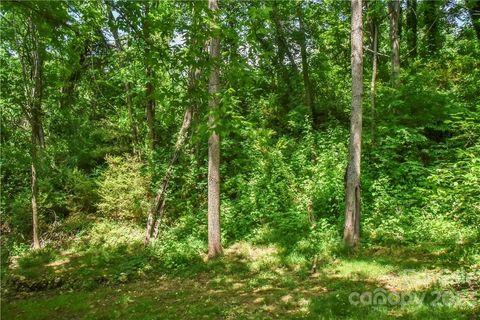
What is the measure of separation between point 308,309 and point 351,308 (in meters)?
0.69

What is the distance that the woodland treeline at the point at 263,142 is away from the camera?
776 centimetres

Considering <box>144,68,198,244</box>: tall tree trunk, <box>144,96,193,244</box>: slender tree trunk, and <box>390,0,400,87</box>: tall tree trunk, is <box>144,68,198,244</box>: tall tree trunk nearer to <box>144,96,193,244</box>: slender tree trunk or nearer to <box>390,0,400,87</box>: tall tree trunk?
<box>144,96,193,244</box>: slender tree trunk

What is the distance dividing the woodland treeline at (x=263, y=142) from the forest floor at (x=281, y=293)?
2.66 ft

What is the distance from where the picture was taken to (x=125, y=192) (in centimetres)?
1317

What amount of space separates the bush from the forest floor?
158 inches

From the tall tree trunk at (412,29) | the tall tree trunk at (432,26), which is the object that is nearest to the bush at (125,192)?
the tall tree trunk at (412,29)

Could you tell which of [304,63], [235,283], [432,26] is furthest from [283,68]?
[235,283]

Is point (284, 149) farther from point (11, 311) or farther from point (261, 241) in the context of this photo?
point (11, 311)

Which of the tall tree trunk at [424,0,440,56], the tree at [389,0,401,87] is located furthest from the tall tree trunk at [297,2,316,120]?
the tall tree trunk at [424,0,440,56]

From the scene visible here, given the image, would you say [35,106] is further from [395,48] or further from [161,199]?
[395,48]

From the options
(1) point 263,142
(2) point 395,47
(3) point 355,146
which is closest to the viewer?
(1) point 263,142

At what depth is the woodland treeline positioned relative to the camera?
7.76 m

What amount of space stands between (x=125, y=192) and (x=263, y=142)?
9.69 meters

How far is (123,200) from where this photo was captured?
514 inches
